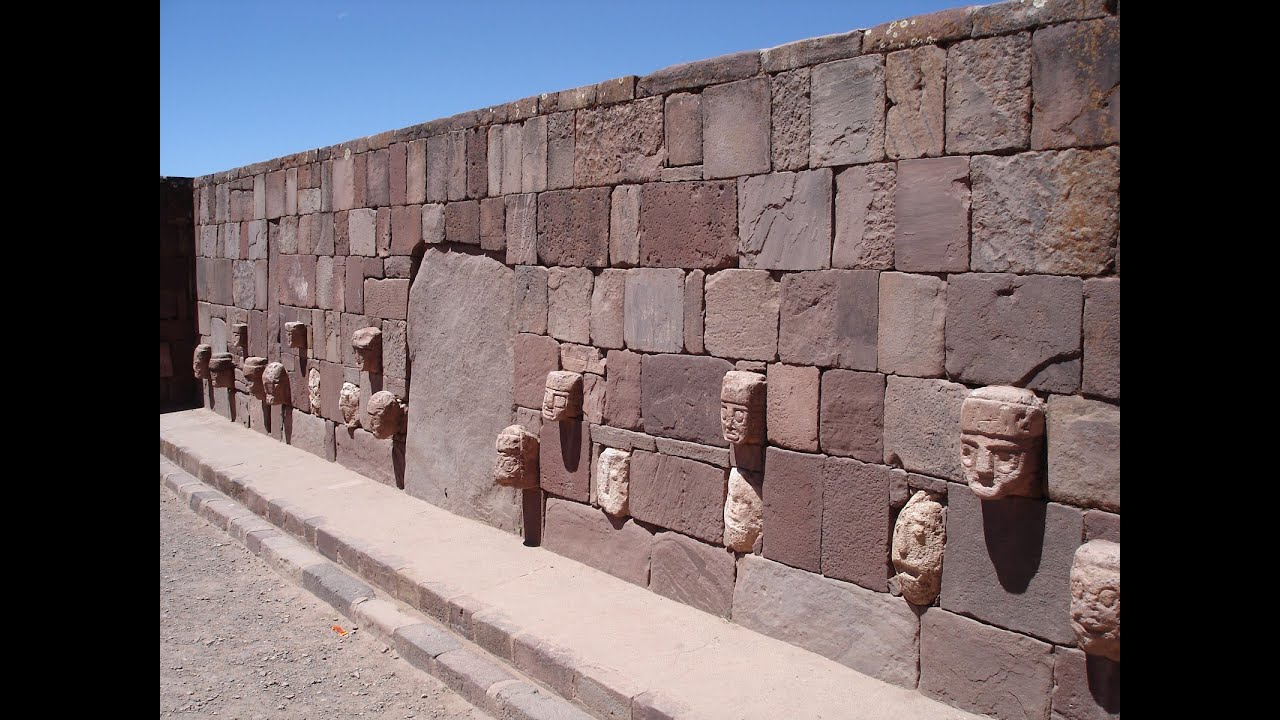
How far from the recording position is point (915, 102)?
4613 millimetres

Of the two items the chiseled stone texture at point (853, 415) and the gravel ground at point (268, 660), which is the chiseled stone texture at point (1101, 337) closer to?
the chiseled stone texture at point (853, 415)

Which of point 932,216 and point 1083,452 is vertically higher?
point 932,216

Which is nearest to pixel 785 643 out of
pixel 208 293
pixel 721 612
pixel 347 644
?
pixel 721 612

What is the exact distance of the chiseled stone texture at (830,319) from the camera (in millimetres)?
4879

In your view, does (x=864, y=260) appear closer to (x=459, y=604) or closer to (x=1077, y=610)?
(x=1077, y=610)

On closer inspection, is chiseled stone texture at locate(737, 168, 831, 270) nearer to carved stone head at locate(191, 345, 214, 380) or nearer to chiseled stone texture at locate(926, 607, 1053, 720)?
chiseled stone texture at locate(926, 607, 1053, 720)

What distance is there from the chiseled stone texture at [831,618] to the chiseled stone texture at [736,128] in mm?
2071

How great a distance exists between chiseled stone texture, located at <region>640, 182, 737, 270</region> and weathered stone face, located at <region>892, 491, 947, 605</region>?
71.2 inches

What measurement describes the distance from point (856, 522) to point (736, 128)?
7.57ft

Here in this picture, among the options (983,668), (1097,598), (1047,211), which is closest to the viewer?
(1097,598)

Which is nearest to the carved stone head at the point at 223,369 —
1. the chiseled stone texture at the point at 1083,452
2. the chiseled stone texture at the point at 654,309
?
the chiseled stone texture at the point at 654,309

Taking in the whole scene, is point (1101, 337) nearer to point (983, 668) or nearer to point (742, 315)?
point (983, 668)

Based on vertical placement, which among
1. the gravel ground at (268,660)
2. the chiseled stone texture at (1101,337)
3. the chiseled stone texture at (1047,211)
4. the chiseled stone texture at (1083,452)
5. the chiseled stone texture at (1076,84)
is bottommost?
the gravel ground at (268,660)

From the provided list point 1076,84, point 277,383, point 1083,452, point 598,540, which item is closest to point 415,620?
point 598,540
